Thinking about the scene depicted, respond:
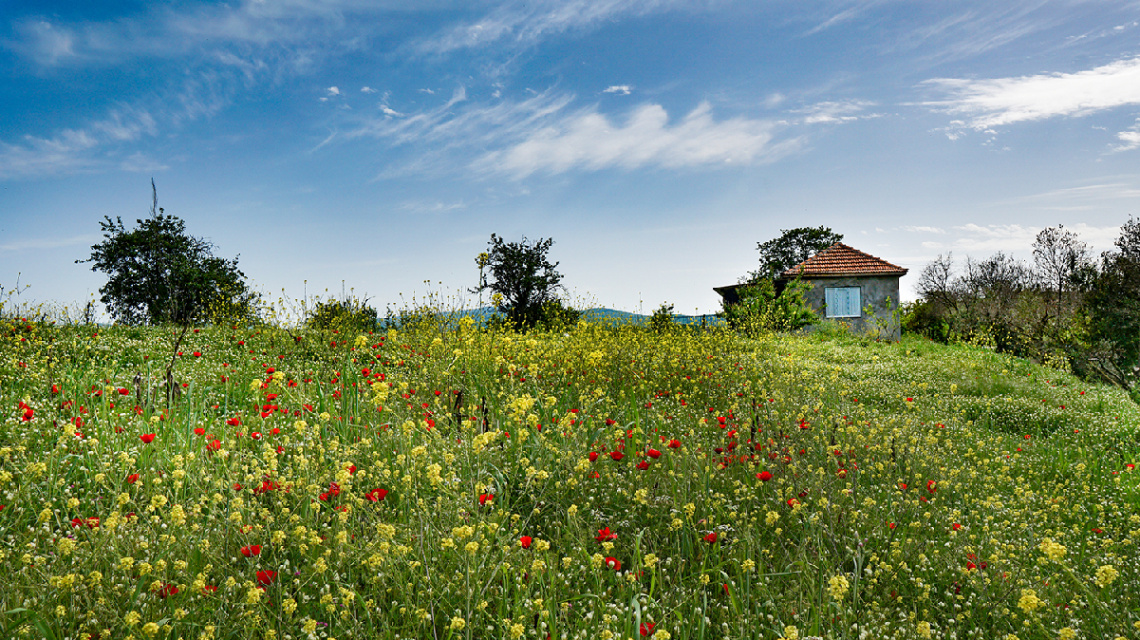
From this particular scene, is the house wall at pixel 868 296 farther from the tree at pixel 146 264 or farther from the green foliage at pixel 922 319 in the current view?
the tree at pixel 146 264

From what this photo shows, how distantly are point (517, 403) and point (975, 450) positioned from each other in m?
5.17

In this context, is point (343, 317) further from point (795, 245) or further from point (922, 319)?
point (795, 245)

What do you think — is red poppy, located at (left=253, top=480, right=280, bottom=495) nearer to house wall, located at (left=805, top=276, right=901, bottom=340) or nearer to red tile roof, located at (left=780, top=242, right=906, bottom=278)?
red tile roof, located at (left=780, top=242, right=906, bottom=278)

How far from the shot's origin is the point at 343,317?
10.1 metres

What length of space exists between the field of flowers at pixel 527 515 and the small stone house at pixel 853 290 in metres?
18.7

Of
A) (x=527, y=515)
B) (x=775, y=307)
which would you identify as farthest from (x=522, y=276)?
(x=527, y=515)

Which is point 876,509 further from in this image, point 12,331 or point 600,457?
point 12,331

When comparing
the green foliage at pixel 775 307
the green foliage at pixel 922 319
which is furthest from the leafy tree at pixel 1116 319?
the green foliage at pixel 922 319

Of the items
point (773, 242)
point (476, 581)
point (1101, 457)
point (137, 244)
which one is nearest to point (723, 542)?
point (476, 581)

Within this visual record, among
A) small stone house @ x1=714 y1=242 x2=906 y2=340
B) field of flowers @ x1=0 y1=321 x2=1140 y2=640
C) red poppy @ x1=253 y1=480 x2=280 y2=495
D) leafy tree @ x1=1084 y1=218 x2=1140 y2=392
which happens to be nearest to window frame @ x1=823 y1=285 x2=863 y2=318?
small stone house @ x1=714 y1=242 x2=906 y2=340

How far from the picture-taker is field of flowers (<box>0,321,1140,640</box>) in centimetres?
249

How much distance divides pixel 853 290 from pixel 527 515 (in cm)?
2505

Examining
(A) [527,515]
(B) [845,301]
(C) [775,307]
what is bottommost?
(A) [527,515]

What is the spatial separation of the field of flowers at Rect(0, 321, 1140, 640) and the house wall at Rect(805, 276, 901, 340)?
734 inches
